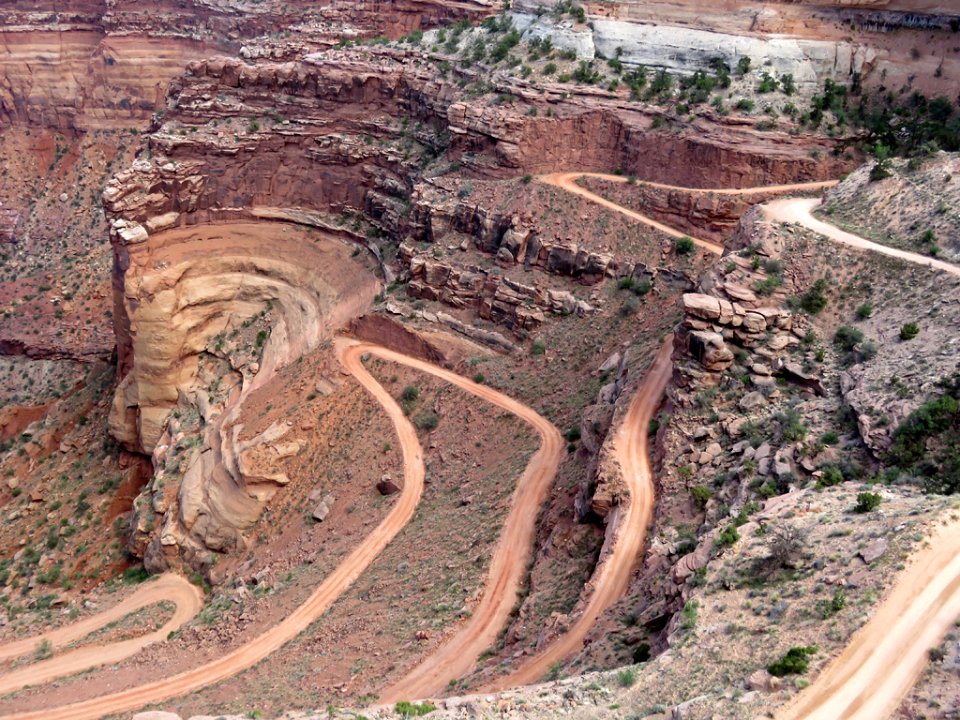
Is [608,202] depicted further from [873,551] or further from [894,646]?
[894,646]

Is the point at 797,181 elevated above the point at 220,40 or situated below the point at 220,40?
below

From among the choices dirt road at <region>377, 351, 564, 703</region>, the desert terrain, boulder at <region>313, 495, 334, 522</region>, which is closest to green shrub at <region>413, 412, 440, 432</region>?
the desert terrain

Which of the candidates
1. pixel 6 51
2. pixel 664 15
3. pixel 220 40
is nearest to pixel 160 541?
pixel 664 15

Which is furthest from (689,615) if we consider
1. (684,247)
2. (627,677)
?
(684,247)

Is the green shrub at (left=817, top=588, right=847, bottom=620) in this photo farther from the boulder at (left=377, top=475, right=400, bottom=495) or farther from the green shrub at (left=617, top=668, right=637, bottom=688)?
the boulder at (left=377, top=475, right=400, bottom=495)

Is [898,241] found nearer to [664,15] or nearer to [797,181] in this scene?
[797,181]

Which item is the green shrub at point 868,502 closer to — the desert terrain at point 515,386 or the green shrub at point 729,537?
the desert terrain at point 515,386
